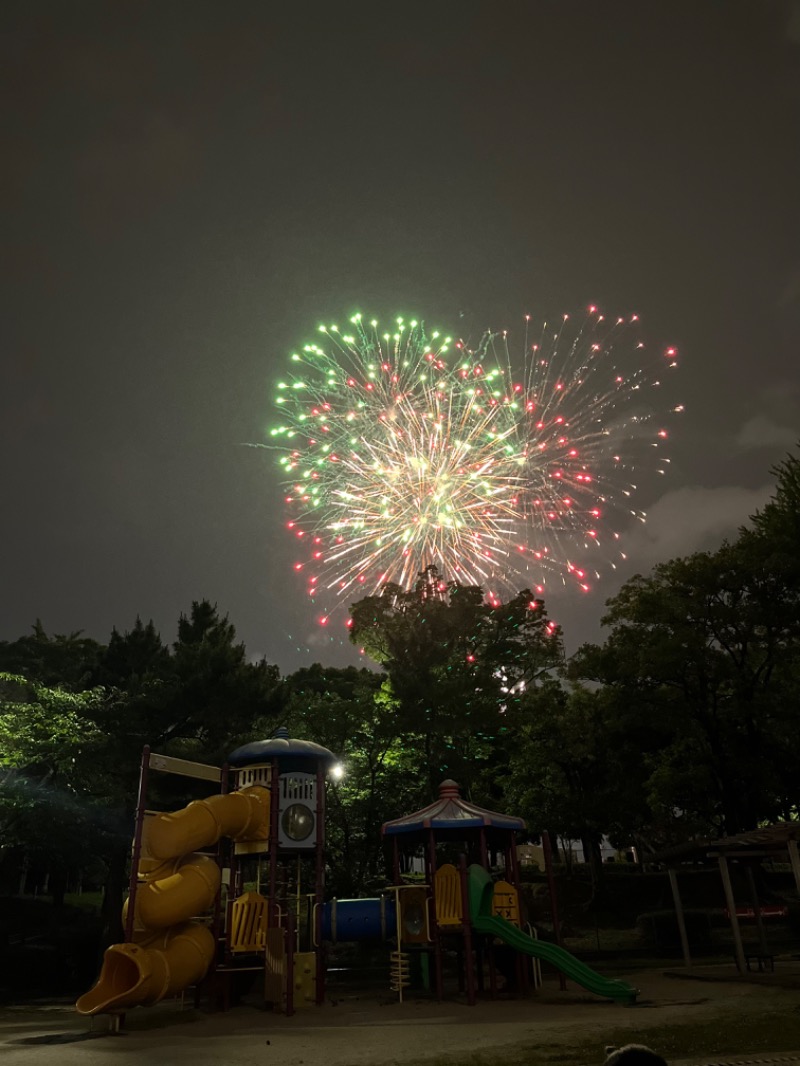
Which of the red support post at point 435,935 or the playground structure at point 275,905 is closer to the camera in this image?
the playground structure at point 275,905

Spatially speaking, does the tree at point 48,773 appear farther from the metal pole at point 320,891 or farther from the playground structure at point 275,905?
the metal pole at point 320,891

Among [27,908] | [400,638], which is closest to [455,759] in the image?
[400,638]

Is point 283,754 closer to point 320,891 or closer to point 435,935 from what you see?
point 320,891

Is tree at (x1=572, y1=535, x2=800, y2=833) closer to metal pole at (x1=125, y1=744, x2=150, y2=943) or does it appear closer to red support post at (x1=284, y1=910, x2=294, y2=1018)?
red support post at (x1=284, y1=910, x2=294, y2=1018)

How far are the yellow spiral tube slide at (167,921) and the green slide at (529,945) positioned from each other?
6.05m

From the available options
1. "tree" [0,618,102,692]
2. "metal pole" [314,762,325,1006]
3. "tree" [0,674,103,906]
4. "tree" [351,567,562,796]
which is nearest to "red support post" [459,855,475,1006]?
"metal pole" [314,762,325,1006]

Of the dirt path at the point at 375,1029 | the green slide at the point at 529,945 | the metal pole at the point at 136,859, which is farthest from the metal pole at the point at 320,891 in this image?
the metal pole at the point at 136,859

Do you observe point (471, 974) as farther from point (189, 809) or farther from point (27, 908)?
point (27, 908)

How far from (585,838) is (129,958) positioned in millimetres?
29869

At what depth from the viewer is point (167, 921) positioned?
1451 centimetres

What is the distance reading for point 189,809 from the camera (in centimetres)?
1560

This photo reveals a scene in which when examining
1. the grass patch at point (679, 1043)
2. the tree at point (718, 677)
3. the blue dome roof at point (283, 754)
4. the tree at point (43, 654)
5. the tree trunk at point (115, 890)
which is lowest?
the grass patch at point (679, 1043)

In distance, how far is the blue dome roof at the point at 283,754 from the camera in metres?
18.0

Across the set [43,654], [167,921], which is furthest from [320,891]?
[43,654]
